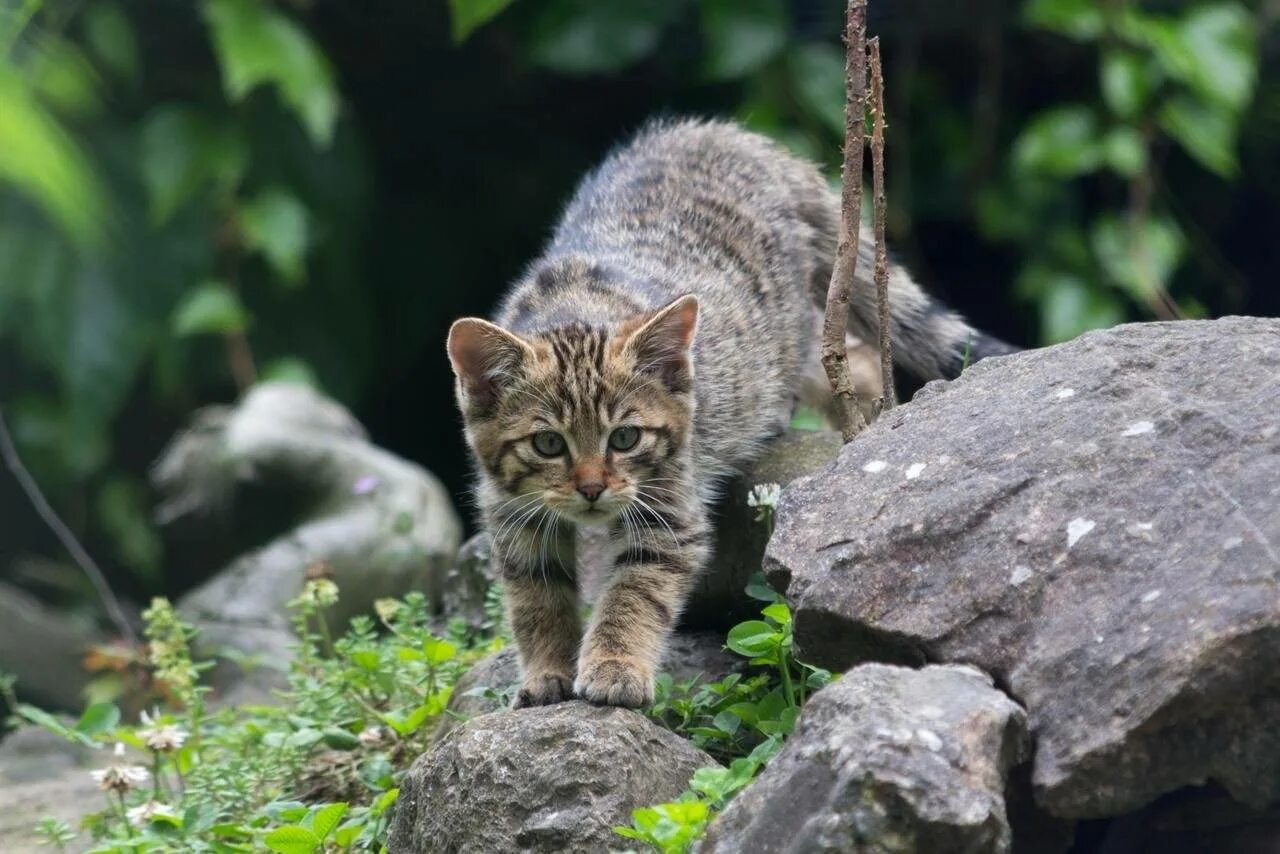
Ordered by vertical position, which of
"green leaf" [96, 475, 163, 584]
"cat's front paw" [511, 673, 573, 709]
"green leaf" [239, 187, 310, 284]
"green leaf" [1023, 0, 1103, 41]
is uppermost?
"green leaf" [1023, 0, 1103, 41]

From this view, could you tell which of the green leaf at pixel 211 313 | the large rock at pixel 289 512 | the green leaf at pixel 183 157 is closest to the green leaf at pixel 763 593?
the large rock at pixel 289 512

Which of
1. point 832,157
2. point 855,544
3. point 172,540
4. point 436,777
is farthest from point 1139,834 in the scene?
point 172,540

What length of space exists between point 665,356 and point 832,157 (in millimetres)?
3485

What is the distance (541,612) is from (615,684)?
1.79 feet

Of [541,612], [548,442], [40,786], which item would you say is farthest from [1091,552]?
[40,786]

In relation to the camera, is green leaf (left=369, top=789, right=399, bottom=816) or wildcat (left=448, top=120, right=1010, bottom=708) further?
wildcat (left=448, top=120, right=1010, bottom=708)

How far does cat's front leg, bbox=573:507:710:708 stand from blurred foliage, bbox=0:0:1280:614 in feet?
11.6

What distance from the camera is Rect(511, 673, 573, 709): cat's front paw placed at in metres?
3.89

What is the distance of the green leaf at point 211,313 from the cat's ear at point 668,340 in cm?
396

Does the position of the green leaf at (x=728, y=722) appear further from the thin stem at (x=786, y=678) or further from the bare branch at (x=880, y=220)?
the bare branch at (x=880, y=220)

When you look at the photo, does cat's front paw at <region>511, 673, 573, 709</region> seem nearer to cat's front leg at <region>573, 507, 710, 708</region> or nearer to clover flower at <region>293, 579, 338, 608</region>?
cat's front leg at <region>573, 507, 710, 708</region>

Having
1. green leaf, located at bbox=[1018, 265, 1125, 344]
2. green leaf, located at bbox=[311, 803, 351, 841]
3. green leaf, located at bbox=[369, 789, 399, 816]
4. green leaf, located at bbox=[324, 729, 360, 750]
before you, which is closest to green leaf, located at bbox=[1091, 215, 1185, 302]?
green leaf, located at bbox=[1018, 265, 1125, 344]

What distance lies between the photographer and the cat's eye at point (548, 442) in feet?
14.1

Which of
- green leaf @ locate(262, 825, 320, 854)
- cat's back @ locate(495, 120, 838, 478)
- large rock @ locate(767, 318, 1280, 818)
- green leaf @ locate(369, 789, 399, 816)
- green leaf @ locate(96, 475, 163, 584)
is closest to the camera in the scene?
large rock @ locate(767, 318, 1280, 818)
